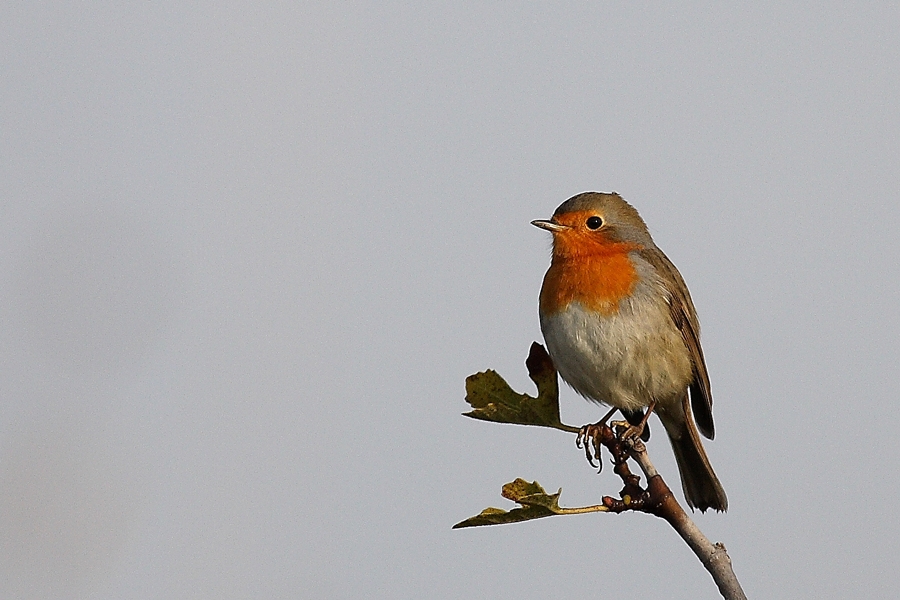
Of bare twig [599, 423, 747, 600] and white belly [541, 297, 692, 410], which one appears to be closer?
bare twig [599, 423, 747, 600]

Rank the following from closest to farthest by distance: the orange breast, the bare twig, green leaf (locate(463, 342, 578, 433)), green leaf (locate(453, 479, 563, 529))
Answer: the bare twig < green leaf (locate(453, 479, 563, 529)) < green leaf (locate(463, 342, 578, 433)) < the orange breast

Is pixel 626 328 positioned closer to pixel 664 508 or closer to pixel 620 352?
pixel 620 352

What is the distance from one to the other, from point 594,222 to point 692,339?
0.87 metres

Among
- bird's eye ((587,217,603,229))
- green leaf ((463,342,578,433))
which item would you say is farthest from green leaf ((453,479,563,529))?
bird's eye ((587,217,603,229))

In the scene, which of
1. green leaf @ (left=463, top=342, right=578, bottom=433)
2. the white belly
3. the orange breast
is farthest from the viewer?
the orange breast

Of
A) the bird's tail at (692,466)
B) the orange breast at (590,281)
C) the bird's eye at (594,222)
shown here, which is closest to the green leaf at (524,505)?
the orange breast at (590,281)

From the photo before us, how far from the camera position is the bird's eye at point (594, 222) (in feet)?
19.5

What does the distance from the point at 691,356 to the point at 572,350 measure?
815 millimetres

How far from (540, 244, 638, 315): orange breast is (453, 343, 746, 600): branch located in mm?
1554

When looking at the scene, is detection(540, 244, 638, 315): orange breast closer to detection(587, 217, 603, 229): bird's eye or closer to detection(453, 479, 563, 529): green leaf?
detection(587, 217, 603, 229): bird's eye

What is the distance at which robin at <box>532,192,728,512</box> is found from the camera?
546 centimetres

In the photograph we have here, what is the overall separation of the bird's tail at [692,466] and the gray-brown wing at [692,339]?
0.06 metres

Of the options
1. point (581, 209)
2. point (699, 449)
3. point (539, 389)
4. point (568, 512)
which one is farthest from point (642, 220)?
point (568, 512)

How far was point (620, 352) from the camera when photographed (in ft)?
17.8
